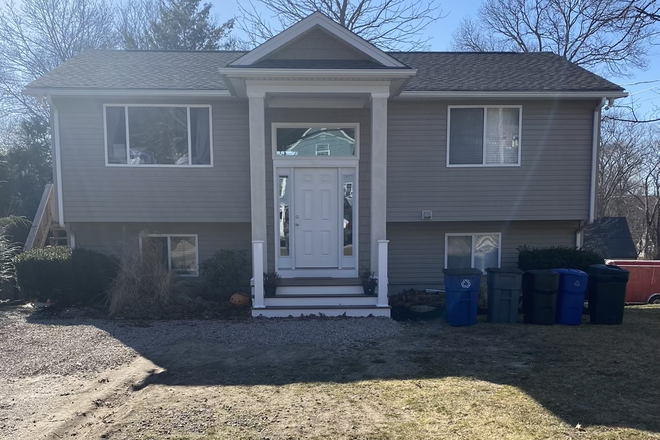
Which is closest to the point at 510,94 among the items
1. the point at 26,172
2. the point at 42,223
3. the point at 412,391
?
the point at 412,391

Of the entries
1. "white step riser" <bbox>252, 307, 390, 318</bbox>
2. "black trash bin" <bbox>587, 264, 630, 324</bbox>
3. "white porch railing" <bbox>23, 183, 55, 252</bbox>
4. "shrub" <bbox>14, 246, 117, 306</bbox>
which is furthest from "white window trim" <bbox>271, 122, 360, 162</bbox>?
"white porch railing" <bbox>23, 183, 55, 252</bbox>

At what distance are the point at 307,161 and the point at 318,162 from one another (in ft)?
0.80

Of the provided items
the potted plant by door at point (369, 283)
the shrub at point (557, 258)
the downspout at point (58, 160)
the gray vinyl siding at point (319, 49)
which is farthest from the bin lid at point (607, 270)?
the downspout at point (58, 160)

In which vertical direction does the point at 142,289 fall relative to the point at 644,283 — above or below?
above

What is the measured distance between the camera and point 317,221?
10297 millimetres

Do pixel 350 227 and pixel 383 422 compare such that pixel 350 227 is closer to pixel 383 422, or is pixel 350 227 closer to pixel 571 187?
pixel 571 187

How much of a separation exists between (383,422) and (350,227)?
623 cm

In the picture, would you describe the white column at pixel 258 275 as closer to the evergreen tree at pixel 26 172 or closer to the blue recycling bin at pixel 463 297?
the blue recycling bin at pixel 463 297

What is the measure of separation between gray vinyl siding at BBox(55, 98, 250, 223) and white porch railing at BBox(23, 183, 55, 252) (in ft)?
7.48

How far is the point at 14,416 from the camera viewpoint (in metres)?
4.51

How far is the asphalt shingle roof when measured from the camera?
978 cm

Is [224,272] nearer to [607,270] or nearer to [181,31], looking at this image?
[607,270]

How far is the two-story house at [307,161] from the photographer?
9.95 metres

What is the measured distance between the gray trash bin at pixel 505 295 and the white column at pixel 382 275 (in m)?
1.93
